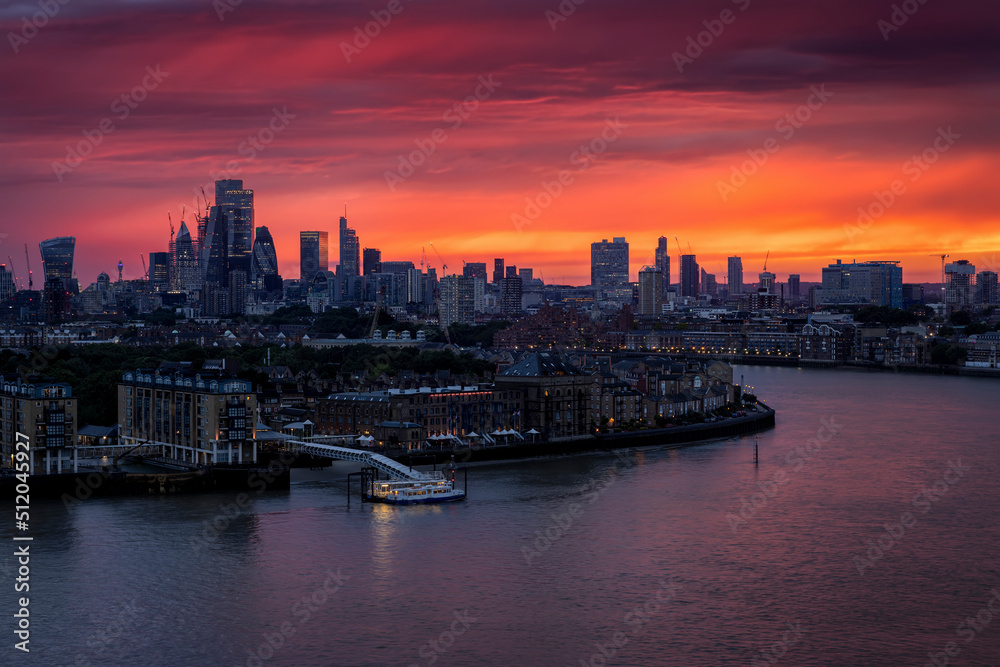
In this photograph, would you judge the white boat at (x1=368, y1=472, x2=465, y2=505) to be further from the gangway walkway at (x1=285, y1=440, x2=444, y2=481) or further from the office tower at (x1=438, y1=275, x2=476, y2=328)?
the office tower at (x1=438, y1=275, x2=476, y2=328)

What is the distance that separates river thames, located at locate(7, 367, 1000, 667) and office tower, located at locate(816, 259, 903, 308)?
156063 mm

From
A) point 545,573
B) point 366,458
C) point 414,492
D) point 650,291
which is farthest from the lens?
point 650,291

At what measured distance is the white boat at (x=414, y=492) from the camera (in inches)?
875

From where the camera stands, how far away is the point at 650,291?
15775 centimetres

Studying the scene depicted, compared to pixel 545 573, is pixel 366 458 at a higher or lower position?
higher

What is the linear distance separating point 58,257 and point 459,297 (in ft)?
155

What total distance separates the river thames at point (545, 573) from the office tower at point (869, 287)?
156 metres

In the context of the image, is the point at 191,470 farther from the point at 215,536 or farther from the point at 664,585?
the point at 664,585

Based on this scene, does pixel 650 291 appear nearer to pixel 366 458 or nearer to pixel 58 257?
pixel 58 257

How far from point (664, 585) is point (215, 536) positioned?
7391 mm

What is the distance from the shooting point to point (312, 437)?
92.9 ft

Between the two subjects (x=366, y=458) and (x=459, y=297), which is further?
(x=459, y=297)

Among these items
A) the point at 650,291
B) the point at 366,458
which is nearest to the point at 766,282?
the point at 650,291

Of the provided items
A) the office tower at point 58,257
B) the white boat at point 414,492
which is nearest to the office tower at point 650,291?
the office tower at point 58,257
